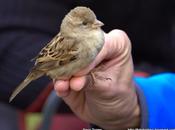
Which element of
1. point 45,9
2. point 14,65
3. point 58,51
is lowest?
point 14,65

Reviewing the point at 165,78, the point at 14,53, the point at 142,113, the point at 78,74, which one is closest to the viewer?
the point at 78,74

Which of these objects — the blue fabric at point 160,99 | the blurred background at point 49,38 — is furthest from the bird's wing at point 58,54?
the blurred background at point 49,38

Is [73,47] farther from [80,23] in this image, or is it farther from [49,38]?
[49,38]

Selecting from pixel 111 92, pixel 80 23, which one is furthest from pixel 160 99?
pixel 80 23

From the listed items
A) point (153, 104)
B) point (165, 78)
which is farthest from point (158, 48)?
point (153, 104)

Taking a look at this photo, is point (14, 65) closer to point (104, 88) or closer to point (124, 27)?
point (124, 27)

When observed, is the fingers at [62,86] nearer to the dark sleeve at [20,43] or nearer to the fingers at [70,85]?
the fingers at [70,85]
